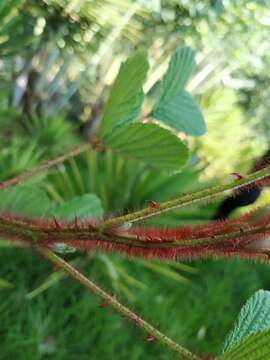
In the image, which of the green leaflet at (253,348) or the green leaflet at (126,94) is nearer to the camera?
the green leaflet at (253,348)

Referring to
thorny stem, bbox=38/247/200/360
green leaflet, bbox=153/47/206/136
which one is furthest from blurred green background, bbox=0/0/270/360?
thorny stem, bbox=38/247/200/360

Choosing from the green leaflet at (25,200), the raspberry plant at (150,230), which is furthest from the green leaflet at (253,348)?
the green leaflet at (25,200)

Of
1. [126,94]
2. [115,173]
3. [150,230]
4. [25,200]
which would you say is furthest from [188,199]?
[115,173]

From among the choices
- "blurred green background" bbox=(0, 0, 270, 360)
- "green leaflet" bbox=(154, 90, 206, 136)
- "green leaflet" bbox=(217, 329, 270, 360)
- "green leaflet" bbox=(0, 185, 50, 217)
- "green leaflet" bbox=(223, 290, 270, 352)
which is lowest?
"blurred green background" bbox=(0, 0, 270, 360)

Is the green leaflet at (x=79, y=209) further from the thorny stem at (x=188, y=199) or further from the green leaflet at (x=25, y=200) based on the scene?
the thorny stem at (x=188, y=199)

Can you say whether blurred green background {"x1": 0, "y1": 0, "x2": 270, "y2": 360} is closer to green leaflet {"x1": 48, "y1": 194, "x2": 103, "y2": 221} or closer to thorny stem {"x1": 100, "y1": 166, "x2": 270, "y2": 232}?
green leaflet {"x1": 48, "y1": 194, "x2": 103, "y2": 221}

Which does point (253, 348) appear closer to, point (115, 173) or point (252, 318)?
point (252, 318)
